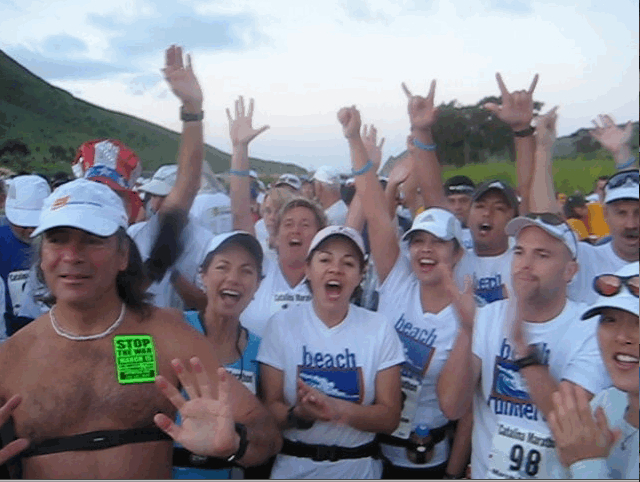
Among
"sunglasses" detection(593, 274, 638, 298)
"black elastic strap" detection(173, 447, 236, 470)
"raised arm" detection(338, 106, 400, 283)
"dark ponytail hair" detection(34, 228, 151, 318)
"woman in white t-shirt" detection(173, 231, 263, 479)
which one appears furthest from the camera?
"raised arm" detection(338, 106, 400, 283)

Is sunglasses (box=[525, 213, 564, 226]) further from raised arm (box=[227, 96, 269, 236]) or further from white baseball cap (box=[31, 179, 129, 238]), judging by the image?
raised arm (box=[227, 96, 269, 236])

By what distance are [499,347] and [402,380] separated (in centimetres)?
53

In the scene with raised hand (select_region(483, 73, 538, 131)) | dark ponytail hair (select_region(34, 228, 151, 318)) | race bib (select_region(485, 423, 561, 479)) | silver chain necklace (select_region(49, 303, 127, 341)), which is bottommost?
race bib (select_region(485, 423, 561, 479))

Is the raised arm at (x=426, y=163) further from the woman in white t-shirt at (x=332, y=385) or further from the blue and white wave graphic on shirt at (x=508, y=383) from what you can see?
the blue and white wave graphic on shirt at (x=508, y=383)

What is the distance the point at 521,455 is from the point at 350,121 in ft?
6.01

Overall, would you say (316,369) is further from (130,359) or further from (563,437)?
(563,437)

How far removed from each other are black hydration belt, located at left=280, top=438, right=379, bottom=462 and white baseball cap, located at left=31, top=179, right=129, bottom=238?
3.41 feet

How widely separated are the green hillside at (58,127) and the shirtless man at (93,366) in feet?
2.84

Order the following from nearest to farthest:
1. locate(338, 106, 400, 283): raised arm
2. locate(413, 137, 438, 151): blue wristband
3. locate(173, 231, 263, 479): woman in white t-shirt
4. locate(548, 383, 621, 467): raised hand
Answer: locate(548, 383, 621, 467): raised hand < locate(173, 231, 263, 479): woman in white t-shirt < locate(338, 106, 400, 283): raised arm < locate(413, 137, 438, 151): blue wristband

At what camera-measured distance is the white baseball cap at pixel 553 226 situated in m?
2.42

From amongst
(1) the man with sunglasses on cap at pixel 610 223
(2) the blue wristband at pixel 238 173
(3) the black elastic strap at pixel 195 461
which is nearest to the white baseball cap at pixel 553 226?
(1) the man with sunglasses on cap at pixel 610 223

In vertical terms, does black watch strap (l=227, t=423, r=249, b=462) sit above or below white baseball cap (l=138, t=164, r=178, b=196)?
below

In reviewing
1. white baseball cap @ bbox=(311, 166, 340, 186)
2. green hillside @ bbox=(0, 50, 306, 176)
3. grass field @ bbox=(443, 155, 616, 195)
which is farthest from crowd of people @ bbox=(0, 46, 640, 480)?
white baseball cap @ bbox=(311, 166, 340, 186)

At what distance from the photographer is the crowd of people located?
194 cm
